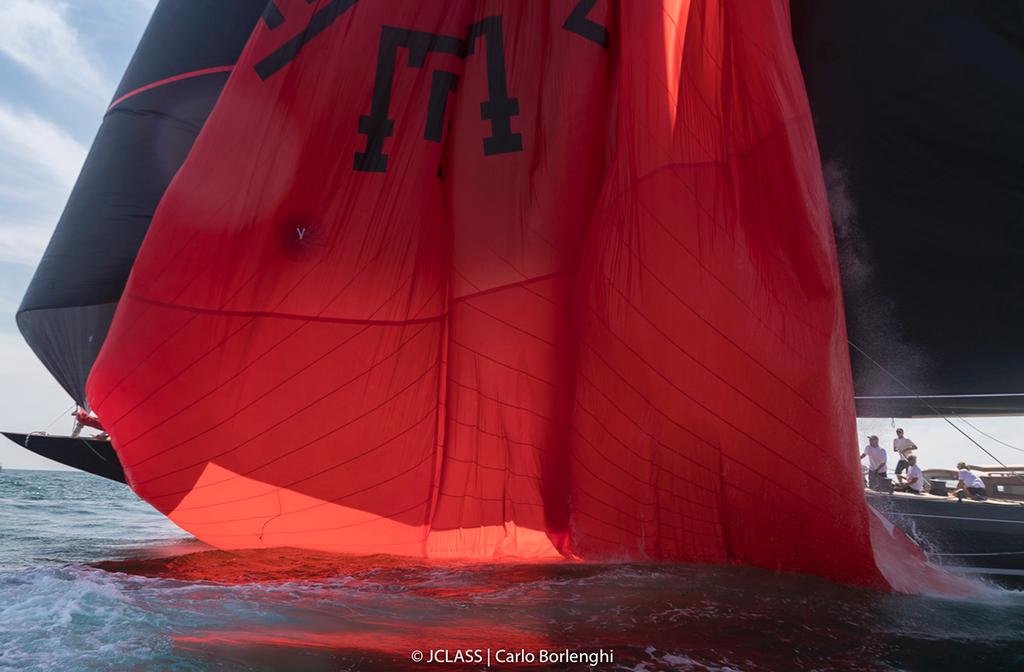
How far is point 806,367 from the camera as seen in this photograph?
126 inches

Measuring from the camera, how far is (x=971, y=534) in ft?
16.5

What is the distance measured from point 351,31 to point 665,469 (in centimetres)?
321

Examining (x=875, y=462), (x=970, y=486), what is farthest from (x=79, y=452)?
(x=970, y=486)

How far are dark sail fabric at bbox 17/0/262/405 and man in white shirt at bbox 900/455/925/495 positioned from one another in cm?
687

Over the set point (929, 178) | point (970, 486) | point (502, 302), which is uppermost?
point (929, 178)

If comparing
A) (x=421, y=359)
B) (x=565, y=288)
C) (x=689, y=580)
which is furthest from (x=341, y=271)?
(x=689, y=580)

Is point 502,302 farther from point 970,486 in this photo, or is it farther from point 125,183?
point 970,486

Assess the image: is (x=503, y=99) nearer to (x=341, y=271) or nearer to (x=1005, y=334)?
(x=341, y=271)

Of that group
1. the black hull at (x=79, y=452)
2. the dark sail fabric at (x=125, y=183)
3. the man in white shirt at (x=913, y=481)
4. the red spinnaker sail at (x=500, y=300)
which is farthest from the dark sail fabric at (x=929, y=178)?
the black hull at (x=79, y=452)

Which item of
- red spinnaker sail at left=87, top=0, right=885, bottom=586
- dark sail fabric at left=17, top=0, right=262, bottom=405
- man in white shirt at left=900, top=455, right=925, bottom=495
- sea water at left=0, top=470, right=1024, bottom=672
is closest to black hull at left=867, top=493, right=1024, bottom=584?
man in white shirt at left=900, top=455, right=925, bottom=495

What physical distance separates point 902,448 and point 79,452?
1013 centimetres

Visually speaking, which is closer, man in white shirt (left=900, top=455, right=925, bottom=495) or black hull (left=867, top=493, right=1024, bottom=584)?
black hull (left=867, top=493, right=1024, bottom=584)

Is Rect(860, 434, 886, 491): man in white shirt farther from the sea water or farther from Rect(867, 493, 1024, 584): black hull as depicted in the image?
the sea water

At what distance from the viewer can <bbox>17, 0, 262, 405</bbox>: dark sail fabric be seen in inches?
230
